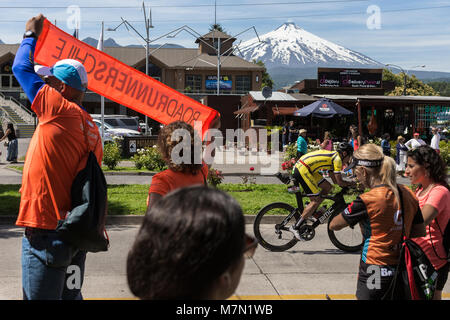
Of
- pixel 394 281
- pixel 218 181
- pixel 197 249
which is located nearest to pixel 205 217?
pixel 197 249

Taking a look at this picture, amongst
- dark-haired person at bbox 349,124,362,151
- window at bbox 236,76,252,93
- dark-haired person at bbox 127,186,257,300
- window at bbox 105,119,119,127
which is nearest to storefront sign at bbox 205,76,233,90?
window at bbox 236,76,252,93

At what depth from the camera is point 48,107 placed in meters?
3.13

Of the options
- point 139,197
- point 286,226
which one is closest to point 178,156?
point 286,226

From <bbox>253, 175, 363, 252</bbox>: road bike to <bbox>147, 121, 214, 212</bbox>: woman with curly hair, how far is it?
4.53 metres

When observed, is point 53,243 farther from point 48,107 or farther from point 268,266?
point 268,266

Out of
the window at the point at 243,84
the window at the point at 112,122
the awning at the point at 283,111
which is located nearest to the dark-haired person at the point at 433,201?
the awning at the point at 283,111

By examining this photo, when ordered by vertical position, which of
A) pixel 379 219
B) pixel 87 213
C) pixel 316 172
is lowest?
pixel 316 172

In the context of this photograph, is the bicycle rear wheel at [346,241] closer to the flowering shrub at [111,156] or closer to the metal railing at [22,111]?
the flowering shrub at [111,156]

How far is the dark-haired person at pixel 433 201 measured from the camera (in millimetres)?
4051

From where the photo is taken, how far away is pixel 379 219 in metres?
3.76

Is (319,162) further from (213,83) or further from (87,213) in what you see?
(213,83)

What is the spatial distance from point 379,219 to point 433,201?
2.03ft

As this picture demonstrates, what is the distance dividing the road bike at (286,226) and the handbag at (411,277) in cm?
438
